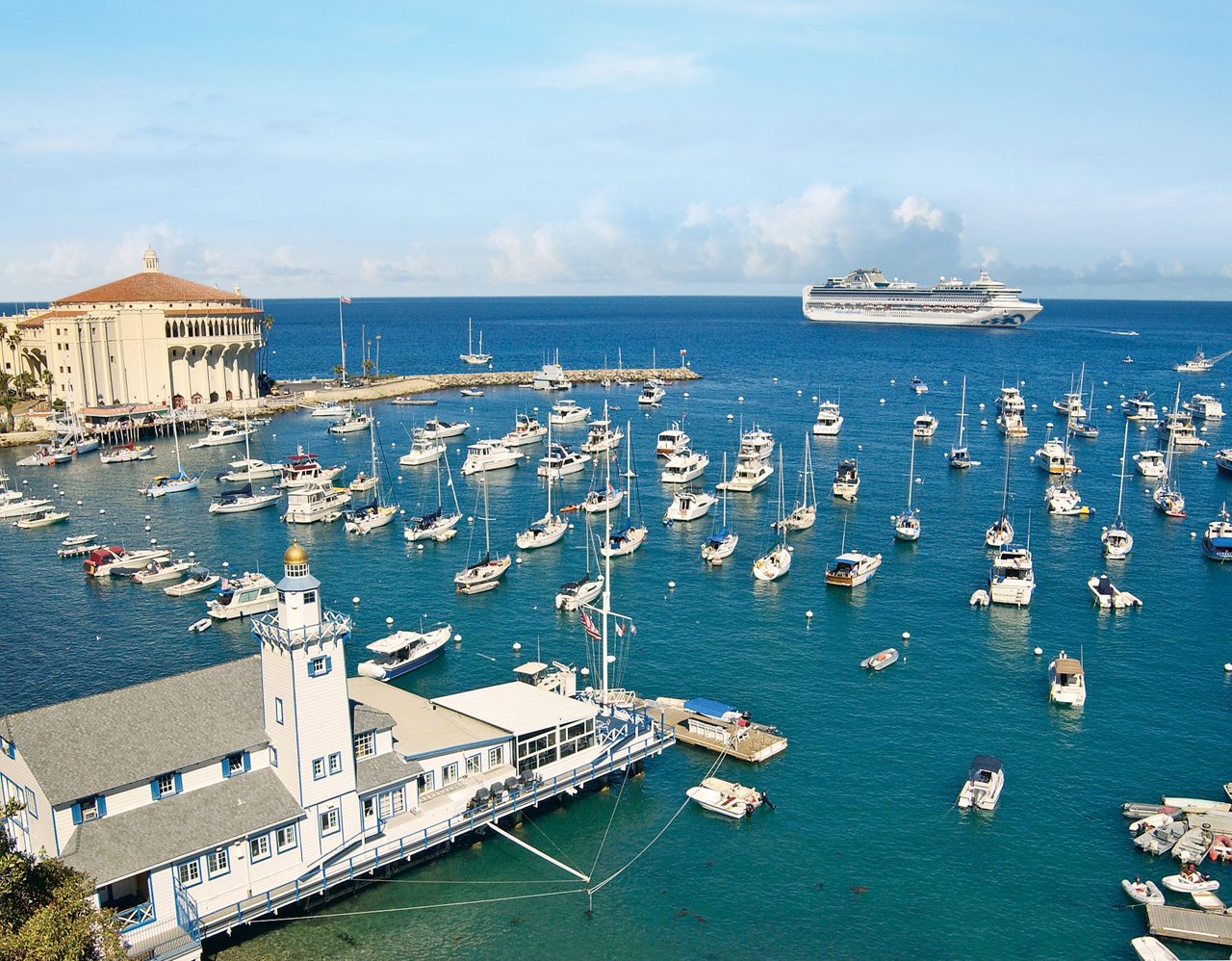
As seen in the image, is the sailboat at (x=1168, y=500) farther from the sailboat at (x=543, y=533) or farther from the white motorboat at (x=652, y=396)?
the white motorboat at (x=652, y=396)

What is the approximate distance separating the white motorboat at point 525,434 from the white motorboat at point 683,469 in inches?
890

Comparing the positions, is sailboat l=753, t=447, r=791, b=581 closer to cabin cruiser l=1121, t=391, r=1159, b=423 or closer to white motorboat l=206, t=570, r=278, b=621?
white motorboat l=206, t=570, r=278, b=621

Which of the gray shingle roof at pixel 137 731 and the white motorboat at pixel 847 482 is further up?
the gray shingle roof at pixel 137 731

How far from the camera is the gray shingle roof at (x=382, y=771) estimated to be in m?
38.4

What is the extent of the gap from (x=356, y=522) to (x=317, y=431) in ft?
181

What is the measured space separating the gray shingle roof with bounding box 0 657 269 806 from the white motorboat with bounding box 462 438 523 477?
72.5 m

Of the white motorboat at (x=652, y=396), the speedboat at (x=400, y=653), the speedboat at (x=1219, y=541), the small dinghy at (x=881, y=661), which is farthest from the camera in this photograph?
the white motorboat at (x=652, y=396)

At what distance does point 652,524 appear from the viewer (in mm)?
90688

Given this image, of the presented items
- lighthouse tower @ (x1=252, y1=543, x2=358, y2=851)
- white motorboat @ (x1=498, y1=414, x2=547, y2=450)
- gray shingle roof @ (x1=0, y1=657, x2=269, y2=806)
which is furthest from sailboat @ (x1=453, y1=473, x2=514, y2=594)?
white motorboat @ (x1=498, y1=414, x2=547, y2=450)

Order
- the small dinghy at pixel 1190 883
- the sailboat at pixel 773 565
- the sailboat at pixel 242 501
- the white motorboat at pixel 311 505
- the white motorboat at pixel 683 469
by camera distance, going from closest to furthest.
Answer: the small dinghy at pixel 1190 883, the sailboat at pixel 773 565, the white motorboat at pixel 311 505, the sailboat at pixel 242 501, the white motorboat at pixel 683 469

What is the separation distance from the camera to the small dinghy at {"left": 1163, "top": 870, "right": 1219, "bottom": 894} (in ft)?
124

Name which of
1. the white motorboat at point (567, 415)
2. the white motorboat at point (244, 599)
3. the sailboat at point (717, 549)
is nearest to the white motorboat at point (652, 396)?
the white motorboat at point (567, 415)

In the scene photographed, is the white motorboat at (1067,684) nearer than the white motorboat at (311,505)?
Yes

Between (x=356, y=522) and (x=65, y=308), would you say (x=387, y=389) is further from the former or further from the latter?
(x=356, y=522)
